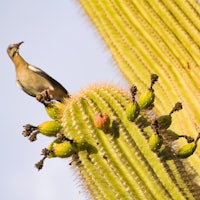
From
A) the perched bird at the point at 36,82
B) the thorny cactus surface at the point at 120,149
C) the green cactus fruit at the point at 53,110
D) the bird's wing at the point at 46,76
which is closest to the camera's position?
the thorny cactus surface at the point at 120,149

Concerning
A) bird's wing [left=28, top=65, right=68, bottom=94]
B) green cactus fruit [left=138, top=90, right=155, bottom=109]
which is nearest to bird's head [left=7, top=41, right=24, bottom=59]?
bird's wing [left=28, top=65, right=68, bottom=94]

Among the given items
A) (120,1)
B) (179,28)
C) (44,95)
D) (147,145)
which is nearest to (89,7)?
(120,1)

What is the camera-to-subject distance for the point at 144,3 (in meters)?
5.11

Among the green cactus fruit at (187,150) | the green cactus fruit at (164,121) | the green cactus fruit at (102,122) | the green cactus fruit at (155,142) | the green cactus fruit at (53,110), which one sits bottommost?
the green cactus fruit at (187,150)

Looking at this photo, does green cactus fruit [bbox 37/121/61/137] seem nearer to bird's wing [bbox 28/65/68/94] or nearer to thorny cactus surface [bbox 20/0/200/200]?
thorny cactus surface [bbox 20/0/200/200]

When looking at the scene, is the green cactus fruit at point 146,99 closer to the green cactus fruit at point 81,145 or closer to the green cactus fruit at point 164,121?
the green cactus fruit at point 164,121

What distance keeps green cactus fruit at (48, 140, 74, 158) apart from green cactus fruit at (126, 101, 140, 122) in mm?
404

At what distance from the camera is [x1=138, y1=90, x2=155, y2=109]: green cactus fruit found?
3.66m

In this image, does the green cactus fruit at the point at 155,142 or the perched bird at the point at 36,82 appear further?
the perched bird at the point at 36,82

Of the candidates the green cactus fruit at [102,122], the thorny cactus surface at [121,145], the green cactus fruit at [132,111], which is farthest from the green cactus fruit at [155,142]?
the green cactus fruit at [102,122]

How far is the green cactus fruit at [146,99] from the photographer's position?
3.66m

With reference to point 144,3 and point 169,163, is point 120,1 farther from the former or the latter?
point 169,163

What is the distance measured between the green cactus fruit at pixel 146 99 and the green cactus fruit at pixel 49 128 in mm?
541

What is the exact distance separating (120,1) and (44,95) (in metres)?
1.82
